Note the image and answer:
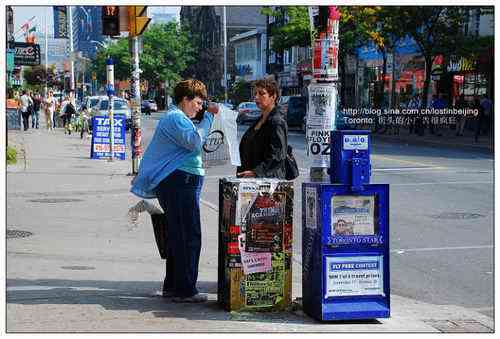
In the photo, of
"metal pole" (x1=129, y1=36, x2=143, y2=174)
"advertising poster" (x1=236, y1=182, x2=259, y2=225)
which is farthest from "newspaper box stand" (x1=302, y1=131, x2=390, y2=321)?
"metal pole" (x1=129, y1=36, x2=143, y2=174)

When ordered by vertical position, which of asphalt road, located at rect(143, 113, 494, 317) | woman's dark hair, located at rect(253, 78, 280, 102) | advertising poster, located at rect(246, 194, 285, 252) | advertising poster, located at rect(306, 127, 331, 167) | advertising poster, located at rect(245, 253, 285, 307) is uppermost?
woman's dark hair, located at rect(253, 78, 280, 102)

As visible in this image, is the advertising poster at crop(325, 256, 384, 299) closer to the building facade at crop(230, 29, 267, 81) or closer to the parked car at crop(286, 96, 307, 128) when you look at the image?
the parked car at crop(286, 96, 307, 128)

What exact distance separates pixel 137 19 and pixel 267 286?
35.5 feet

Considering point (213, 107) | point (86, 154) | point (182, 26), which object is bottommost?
point (86, 154)

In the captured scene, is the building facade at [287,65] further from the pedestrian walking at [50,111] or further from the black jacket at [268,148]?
the black jacket at [268,148]

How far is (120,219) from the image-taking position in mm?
11531

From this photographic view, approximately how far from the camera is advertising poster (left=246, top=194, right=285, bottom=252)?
6008mm

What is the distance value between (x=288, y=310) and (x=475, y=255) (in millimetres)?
3610

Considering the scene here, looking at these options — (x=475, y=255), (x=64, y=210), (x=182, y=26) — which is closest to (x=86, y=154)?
(x=64, y=210)

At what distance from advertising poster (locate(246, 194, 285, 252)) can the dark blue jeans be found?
54 cm

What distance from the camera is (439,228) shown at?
11.0m

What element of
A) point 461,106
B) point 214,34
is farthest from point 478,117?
point 214,34

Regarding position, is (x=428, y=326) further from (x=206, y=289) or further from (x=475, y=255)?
(x=475, y=255)

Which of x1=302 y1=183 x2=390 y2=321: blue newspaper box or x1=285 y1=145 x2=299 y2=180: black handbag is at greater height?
x1=285 y1=145 x2=299 y2=180: black handbag
